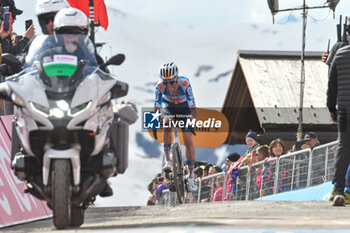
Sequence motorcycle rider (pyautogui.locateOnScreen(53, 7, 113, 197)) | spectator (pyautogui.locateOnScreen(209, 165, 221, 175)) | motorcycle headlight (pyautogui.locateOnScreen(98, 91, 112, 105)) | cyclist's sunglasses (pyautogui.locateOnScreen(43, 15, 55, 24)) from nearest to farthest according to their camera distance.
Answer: motorcycle headlight (pyautogui.locateOnScreen(98, 91, 112, 105)) → motorcycle rider (pyautogui.locateOnScreen(53, 7, 113, 197)) → cyclist's sunglasses (pyautogui.locateOnScreen(43, 15, 55, 24)) → spectator (pyautogui.locateOnScreen(209, 165, 221, 175))

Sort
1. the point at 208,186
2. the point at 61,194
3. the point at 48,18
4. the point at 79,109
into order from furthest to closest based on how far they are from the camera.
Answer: the point at 208,186
the point at 48,18
the point at 79,109
the point at 61,194

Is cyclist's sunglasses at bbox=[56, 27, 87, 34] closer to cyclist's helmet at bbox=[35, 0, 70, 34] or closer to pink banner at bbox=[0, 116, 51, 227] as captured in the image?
cyclist's helmet at bbox=[35, 0, 70, 34]

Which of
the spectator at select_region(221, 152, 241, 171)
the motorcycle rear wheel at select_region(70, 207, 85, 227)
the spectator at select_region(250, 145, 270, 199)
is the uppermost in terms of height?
the motorcycle rear wheel at select_region(70, 207, 85, 227)

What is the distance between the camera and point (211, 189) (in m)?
17.1

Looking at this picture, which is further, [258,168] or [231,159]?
[231,159]

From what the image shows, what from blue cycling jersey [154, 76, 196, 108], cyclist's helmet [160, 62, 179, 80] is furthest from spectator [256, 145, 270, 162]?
cyclist's helmet [160, 62, 179, 80]

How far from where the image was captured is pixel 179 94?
13.8 m

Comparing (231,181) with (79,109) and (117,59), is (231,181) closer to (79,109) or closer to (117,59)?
(117,59)

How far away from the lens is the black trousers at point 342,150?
34.3ft

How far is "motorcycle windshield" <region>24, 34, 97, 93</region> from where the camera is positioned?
812 centimetres

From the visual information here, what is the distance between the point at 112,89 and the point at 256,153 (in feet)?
24.4

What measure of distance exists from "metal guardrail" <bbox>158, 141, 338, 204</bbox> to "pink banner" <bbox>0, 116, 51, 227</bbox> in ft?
14.5

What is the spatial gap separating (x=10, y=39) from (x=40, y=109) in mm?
5126

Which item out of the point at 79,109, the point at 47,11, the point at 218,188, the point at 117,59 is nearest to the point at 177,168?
the point at 218,188
